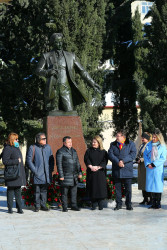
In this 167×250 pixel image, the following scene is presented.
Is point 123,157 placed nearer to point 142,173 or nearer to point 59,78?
point 142,173

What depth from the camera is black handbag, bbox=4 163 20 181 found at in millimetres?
9586

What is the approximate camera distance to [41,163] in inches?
386

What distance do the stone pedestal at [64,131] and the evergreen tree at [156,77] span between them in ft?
25.4

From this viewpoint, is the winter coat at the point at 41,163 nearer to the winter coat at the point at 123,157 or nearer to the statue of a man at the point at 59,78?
the winter coat at the point at 123,157

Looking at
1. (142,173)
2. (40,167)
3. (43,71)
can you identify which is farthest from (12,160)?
(142,173)

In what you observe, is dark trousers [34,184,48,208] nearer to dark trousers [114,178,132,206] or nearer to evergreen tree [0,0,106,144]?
dark trousers [114,178,132,206]

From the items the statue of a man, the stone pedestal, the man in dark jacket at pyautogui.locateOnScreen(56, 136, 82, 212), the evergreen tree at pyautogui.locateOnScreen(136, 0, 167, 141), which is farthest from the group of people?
the evergreen tree at pyautogui.locateOnScreen(136, 0, 167, 141)

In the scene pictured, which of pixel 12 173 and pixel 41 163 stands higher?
pixel 41 163

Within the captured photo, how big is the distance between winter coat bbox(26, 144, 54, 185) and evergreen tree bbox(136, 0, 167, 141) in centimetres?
917

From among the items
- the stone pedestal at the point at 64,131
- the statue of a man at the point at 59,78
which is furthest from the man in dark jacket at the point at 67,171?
the statue of a man at the point at 59,78

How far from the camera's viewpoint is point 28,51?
1953 centimetres

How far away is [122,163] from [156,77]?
10.1 meters

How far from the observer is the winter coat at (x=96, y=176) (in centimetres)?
979

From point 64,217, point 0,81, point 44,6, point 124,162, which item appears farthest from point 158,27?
point 64,217
